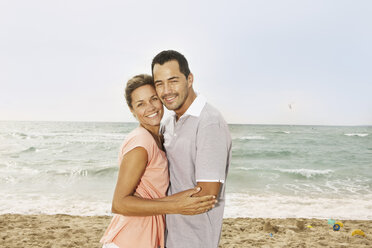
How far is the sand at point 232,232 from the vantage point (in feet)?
17.8

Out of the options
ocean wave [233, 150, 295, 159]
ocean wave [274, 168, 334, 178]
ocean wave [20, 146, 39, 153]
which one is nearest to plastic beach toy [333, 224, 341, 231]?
ocean wave [274, 168, 334, 178]

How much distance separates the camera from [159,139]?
2.51m

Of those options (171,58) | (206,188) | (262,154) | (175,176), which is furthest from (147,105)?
(262,154)

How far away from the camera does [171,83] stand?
86.2 inches

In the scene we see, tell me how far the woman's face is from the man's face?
0.18m

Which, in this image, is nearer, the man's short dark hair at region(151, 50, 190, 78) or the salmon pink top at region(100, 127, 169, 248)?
the salmon pink top at region(100, 127, 169, 248)

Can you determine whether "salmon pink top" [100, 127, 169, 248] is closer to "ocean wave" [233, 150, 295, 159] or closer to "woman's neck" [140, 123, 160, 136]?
"woman's neck" [140, 123, 160, 136]

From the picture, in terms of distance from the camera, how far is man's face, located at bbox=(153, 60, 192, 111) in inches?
86.0

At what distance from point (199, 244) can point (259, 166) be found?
14.5 meters

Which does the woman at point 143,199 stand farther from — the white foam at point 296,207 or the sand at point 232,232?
the white foam at point 296,207

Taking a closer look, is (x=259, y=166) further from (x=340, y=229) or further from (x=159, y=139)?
(x=159, y=139)

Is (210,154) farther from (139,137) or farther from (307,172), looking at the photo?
(307,172)

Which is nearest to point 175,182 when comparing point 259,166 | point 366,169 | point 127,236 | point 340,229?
point 127,236

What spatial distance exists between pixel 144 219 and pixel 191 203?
0.47 metres
